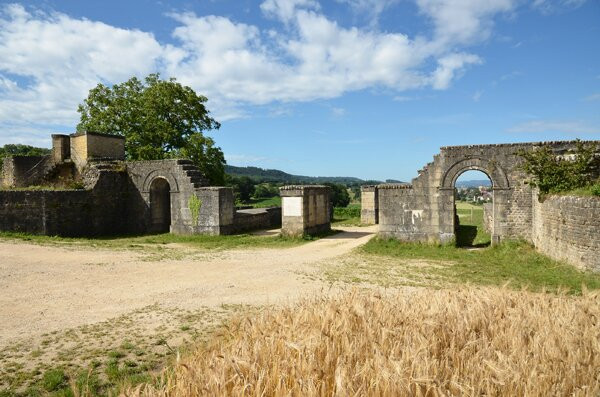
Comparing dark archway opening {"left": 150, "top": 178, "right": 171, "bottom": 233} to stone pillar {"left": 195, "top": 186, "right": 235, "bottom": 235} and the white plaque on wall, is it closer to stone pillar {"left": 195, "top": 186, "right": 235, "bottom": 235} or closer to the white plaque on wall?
stone pillar {"left": 195, "top": 186, "right": 235, "bottom": 235}

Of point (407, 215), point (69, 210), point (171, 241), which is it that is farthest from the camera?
point (69, 210)

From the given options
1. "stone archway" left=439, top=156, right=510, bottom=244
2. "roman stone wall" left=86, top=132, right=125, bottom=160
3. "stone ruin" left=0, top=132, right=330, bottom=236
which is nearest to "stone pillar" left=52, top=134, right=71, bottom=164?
"stone ruin" left=0, top=132, right=330, bottom=236

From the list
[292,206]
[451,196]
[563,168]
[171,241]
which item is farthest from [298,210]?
[563,168]

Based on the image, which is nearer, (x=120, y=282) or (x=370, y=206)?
(x=120, y=282)

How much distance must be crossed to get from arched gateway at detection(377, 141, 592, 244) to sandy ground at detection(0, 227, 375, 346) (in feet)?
10.7

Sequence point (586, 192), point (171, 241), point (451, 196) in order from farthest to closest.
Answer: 1. point (171, 241)
2. point (451, 196)
3. point (586, 192)

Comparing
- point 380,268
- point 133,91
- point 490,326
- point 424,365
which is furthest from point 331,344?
point 133,91

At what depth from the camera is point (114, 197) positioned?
2031 cm

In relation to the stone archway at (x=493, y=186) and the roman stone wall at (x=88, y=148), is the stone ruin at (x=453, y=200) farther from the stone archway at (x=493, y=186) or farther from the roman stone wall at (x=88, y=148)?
the roman stone wall at (x=88, y=148)

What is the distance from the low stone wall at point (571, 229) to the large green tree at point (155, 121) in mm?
19467

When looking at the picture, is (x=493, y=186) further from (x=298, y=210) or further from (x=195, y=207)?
(x=195, y=207)

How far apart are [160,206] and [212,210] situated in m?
4.02

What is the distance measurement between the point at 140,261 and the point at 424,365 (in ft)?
36.2

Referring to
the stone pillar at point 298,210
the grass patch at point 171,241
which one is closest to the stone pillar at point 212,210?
the grass patch at point 171,241
